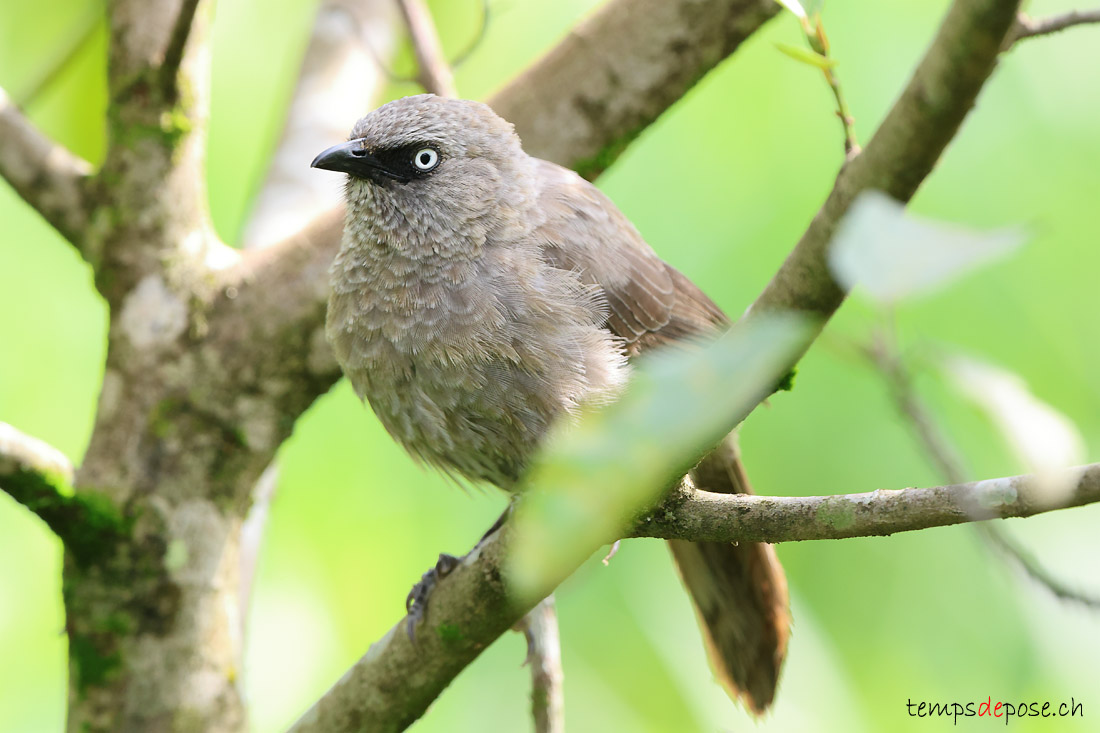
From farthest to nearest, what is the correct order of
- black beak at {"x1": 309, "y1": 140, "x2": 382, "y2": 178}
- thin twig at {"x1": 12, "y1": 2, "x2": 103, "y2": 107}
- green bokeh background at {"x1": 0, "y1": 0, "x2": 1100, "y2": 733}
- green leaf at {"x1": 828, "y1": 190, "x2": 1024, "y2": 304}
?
green bokeh background at {"x1": 0, "y1": 0, "x2": 1100, "y2": 733}, thin twig at {"x1": 12, "y1": 2, "x2": 103, "y2": 107}, black beak at {"x1": 309, "y1": 140, "x2": 382, "y2": 178}, green leaf at {"x1": 828, "y1": 190, "x2": 1024, "y2": 304}

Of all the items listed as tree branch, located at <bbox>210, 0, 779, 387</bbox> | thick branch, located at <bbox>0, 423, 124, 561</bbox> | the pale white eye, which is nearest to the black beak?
the pale white eye

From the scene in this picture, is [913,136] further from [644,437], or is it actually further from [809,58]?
[644,437]

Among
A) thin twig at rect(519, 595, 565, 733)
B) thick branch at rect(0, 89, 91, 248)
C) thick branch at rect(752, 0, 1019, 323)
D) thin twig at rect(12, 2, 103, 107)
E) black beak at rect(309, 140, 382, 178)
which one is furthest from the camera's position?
thin twig at rect(12, 2, 103, 107)

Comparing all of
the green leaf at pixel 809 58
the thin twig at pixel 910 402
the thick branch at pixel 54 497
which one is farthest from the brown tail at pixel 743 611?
the thin twig at pixel 910 402

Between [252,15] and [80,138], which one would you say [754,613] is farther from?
[252,15]

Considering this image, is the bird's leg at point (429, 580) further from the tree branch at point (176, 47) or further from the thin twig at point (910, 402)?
the thin twig at point (910, 402)

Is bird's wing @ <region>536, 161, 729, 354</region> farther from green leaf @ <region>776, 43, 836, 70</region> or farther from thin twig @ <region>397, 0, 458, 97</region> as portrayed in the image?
green leaf @ <region>776, 43, 836, 70</region>

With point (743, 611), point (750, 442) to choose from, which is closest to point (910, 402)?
point (743, 611)
